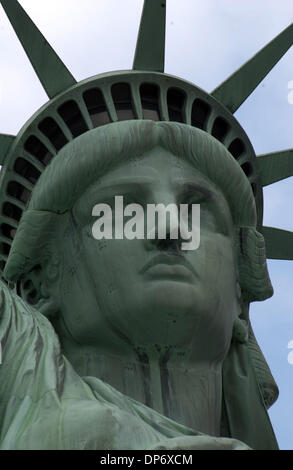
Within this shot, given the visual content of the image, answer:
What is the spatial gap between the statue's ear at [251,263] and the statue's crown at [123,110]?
1.31 m

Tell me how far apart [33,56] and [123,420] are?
4.92 meters

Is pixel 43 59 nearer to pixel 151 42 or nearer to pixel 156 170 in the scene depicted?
pixel 151 42

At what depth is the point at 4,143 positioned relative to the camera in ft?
46.1

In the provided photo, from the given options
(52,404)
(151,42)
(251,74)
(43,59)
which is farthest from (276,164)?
(52,404)

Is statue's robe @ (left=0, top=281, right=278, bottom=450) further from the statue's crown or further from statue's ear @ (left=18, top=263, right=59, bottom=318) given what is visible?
the statue's crown

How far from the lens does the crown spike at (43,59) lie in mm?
14062

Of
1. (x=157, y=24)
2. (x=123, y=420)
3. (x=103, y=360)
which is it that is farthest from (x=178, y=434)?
(x=157, y=24)

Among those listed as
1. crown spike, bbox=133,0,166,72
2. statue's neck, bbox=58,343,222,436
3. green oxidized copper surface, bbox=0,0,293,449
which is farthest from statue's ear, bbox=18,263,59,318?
crown spike, bbox=133,0,166,72

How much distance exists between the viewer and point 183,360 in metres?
12.0

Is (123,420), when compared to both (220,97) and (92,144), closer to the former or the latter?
(92,144)

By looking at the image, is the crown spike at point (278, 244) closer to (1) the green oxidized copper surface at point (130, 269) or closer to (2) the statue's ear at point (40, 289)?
(1) the green oxidized copper surface at point (130, 269)

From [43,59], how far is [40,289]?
2487 millimetres

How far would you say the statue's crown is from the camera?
13859 mm

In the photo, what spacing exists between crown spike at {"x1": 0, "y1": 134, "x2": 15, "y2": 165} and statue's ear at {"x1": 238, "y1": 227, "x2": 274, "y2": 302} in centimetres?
248
